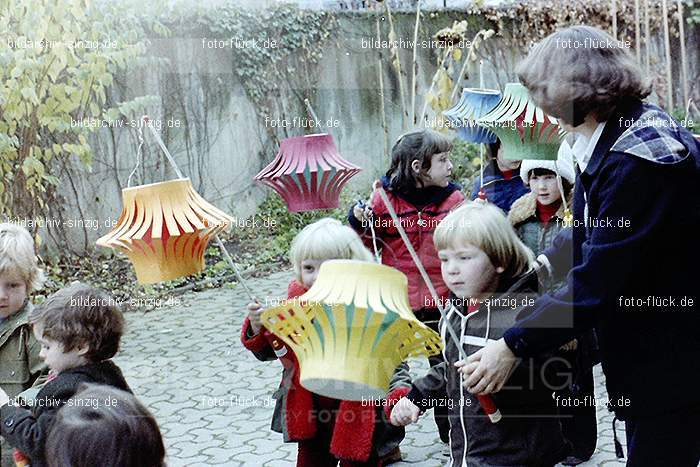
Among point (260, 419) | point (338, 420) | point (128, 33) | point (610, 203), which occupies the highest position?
point (128, 33)

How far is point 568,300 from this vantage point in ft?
8.60

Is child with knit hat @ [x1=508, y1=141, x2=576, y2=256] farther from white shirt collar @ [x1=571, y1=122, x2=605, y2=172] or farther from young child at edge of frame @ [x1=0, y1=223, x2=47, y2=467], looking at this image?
young child at edge of frame @ [x1=0, y1=223, x2=47, y2=467]

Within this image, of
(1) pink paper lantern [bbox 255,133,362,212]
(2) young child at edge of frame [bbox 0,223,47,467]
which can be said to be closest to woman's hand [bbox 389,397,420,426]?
(2) young child at edge of frame [bbox 0,223,47,467]

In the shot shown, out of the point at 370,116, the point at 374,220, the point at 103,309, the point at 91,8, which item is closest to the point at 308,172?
the point at 374,220

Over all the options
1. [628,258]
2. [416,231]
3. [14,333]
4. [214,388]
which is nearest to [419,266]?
[628,258]

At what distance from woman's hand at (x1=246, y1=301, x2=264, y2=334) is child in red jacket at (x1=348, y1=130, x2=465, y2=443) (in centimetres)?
119

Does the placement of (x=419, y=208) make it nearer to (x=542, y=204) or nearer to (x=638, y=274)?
(x=542, y=204)

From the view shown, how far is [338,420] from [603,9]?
36.8ft

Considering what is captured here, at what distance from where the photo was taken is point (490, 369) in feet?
8.88

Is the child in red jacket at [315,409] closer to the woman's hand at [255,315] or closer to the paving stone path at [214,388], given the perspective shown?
the woman's hand at [255,315]

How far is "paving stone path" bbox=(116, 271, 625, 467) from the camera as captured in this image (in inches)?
Answer: 200

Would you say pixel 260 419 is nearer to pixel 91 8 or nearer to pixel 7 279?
pixel 7 279

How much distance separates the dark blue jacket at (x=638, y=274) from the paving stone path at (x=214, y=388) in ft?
7.11

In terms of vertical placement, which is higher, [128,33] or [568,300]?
[128,33]
